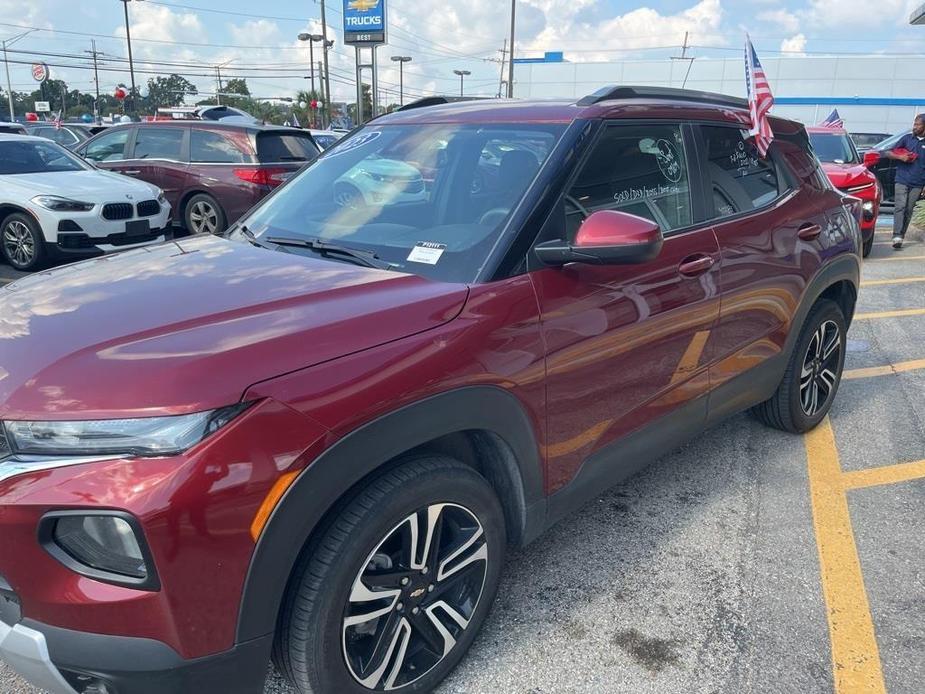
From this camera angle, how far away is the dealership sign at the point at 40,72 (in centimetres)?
5735

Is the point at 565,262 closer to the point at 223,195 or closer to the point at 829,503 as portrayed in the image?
the point at 829,503

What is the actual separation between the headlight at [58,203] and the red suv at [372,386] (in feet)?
18.5

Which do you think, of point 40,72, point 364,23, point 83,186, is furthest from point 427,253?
point 40,72

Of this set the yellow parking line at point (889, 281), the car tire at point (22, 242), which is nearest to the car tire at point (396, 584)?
the car tire at point (22, 242)

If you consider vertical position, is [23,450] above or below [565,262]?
below

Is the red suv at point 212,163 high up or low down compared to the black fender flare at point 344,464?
up

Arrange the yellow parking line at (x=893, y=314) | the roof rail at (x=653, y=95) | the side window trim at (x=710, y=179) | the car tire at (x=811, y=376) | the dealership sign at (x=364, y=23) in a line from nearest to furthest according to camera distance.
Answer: the roof rail at (x=653, y=95)
the side window trim at (x=710, y=179)
the car tire at (x=811, y=376)
the yellow parking line at (x=893, y=314)
the dealership sign at (x=364, y=23)

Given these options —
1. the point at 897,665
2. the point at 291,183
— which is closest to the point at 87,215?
the point at 291,183

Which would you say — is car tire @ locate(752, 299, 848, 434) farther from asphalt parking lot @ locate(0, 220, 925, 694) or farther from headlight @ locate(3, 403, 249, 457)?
headlight @ locate(3, 403, 249, 457)

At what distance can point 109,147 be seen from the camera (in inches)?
428

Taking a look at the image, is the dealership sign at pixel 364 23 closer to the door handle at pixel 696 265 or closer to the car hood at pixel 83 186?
the car hood at pixel 83 186

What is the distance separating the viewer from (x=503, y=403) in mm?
2193

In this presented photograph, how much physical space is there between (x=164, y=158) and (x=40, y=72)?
59.0 meters

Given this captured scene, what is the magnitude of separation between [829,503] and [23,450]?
11.0ft
